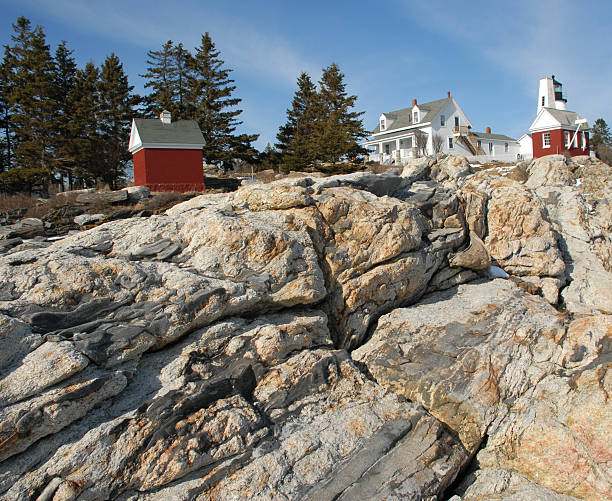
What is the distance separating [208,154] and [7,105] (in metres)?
21.0

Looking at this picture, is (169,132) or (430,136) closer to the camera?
(169,132)

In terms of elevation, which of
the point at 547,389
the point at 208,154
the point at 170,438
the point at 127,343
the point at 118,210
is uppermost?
the point at 208,154

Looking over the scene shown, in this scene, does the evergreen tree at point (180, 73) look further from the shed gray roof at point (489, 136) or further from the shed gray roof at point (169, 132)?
the shed gray roof at point (489, 136)

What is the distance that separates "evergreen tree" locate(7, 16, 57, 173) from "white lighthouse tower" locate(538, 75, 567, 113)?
55609 millimetres

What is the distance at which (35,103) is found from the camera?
110ft

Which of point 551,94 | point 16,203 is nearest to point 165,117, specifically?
point 16,203

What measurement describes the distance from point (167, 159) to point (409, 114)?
1449 inches

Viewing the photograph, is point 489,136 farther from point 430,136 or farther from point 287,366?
point 287,366

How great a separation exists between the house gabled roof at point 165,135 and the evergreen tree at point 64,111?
780cm

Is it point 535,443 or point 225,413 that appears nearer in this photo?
point 225,413

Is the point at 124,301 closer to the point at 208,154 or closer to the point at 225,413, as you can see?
the point at 225,413

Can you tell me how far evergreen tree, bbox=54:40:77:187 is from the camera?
114 ft

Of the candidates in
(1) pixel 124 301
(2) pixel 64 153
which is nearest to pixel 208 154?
(2) pixel 64 153

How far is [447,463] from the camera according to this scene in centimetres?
724
